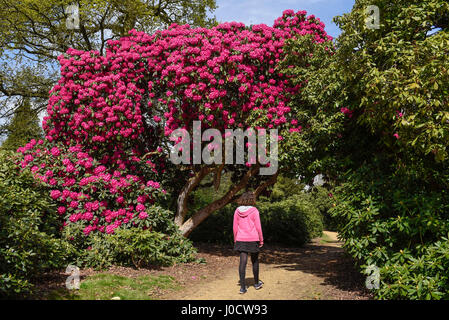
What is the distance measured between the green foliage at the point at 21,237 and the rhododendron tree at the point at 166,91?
91 cm

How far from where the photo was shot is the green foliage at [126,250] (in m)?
7.36

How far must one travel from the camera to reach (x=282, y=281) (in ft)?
23.9

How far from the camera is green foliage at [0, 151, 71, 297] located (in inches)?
197

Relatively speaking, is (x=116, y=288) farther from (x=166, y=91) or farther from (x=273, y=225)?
(x=273, y=225)

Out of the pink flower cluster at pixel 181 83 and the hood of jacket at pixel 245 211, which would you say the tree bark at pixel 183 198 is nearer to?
the pink flower cluster at pixel 181 83

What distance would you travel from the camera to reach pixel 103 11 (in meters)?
13.8

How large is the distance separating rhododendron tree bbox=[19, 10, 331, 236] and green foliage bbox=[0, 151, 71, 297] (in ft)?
2.98

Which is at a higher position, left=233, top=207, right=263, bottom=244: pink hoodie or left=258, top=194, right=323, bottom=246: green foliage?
left=233, top=207, right=263, bottom=244: pink hoodie

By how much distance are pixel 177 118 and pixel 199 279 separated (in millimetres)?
4106

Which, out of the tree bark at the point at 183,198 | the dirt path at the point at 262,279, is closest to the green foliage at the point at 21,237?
the dirt path at the point at 262,279

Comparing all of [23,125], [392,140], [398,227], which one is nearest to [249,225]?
[398,227]

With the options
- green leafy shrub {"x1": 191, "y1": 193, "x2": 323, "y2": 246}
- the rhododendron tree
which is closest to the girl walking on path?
the rhododendron tree

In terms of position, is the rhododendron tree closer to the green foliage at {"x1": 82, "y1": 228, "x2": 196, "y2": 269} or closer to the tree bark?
the green foliage at {"x1": 82, "y1": 228, "x2": 196, "y2": 269}

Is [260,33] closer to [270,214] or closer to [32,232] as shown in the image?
[32,232]
